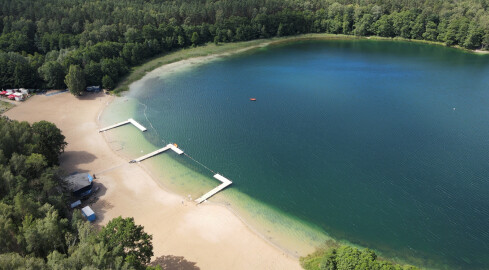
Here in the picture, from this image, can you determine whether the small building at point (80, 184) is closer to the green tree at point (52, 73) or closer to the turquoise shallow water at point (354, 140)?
the turquoise shallow water at point (354, 140)

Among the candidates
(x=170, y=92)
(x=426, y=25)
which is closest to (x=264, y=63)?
(x=170, y=92)

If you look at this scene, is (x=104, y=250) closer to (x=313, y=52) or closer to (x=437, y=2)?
(x=313, y=52)

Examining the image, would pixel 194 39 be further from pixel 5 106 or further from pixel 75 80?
pixel 5 106

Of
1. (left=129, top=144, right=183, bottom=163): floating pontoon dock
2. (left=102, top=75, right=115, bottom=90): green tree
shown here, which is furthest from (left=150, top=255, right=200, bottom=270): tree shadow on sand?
(left=102, top=75, right=115, bottom=90): green tree

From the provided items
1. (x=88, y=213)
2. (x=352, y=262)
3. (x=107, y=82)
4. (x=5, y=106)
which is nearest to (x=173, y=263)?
(x=88, y=213)

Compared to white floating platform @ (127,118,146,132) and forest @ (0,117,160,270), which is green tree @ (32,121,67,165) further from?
white floating platform @ (127,118,146,132)
